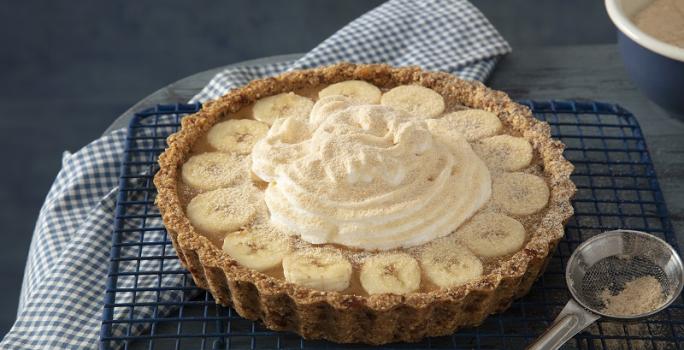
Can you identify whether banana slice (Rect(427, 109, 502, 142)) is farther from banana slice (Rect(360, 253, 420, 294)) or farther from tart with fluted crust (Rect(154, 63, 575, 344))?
banana slice (Rect(360, 253, 420, 294))

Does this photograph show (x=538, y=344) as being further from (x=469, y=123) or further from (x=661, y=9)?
(x=661, y=9)

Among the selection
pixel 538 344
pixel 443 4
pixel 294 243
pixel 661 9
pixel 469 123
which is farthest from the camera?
pixel 443 4

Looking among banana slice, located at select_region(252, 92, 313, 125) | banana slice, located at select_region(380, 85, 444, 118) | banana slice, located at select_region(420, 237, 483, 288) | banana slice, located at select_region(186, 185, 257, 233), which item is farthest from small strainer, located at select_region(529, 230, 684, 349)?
banana slice, located at select_region(252, 92, 313, 125)

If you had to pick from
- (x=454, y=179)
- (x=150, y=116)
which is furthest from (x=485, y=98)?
(x=150, y=116)

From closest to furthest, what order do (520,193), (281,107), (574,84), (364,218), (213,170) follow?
1. (364,218)
2. (520,193)
3. (213,170)
4. (281,107)
5. (574,84)

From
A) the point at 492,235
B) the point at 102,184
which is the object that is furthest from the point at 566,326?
the point at 102,184

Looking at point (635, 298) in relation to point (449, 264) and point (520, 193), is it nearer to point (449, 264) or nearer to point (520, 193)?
point (520, 193)
